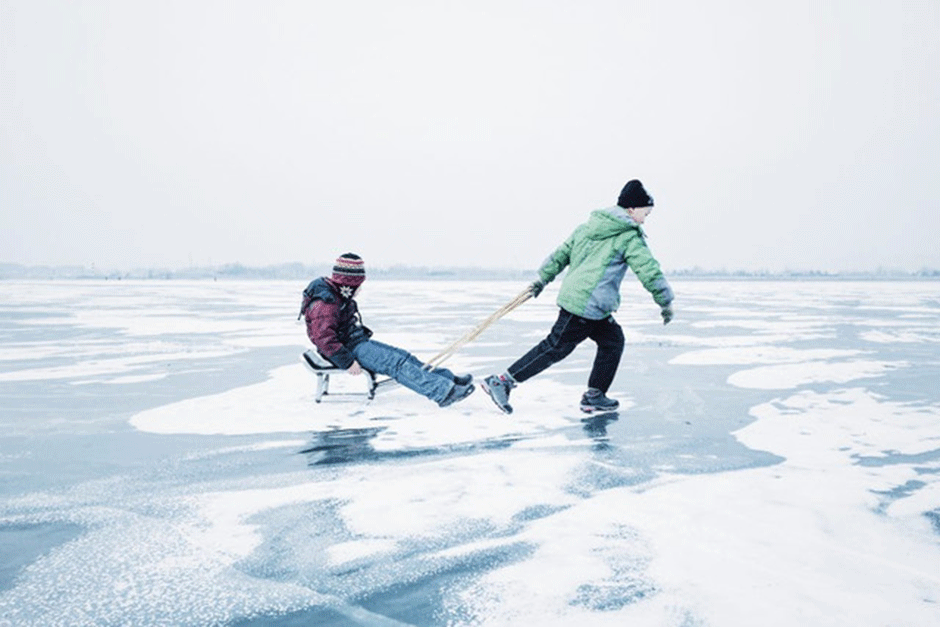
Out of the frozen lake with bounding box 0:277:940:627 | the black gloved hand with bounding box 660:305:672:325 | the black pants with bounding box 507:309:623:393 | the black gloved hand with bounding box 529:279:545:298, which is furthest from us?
the black gloved hand with bounding box 529:279:545:298

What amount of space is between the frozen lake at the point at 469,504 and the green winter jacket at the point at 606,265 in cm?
88

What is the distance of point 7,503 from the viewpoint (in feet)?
10.6

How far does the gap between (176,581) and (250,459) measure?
1.67m

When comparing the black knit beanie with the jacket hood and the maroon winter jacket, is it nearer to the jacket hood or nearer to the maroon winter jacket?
the jacket hood

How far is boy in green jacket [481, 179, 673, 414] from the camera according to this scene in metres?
5.20

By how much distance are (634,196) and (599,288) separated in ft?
2.59

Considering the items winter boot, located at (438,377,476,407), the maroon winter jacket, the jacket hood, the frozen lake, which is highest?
the jacket hood

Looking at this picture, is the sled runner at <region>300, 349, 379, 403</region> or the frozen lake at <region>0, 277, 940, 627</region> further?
the sled runner at <region>300, 349, 379, 403</region>

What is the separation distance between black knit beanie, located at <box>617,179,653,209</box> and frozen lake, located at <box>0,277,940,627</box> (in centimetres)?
164

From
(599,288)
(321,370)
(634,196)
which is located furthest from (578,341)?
(321,370)

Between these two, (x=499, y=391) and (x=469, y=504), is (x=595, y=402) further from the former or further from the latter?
(x=469, y=504)

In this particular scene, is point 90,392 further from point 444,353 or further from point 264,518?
point 264,518

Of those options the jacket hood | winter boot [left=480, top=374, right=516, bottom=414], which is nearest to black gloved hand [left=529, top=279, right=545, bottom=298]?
the jacket hood

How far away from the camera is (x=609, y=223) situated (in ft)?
17.3
